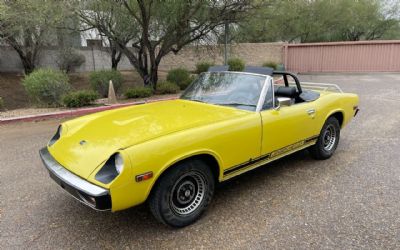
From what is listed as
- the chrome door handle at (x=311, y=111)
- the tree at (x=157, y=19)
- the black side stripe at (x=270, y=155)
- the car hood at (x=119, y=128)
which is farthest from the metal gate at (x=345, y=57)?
the car hood at (x=119, y=128)

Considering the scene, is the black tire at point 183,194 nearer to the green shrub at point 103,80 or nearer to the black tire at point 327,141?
the black tire at point 327,141

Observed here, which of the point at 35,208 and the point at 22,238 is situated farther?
the point at 35,208

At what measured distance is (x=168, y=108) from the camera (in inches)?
159

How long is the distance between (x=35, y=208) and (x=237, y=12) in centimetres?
896

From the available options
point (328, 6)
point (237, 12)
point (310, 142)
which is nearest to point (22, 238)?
point (310, 142)

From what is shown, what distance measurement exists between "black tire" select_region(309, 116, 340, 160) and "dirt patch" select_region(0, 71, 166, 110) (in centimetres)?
762

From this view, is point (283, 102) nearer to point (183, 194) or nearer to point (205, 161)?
point (205, 161)

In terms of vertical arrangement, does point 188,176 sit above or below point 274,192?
above

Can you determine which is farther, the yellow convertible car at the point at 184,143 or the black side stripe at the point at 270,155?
the black side stripe at the point at 270,155

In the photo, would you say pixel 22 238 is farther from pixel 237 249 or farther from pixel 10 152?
pixel 10 152

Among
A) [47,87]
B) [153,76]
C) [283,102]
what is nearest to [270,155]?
[283,102]

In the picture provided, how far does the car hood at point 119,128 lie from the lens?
9.38ft

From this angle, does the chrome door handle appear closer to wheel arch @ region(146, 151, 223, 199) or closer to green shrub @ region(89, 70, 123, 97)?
wheel arch @ region(146, 151, 223, 199)

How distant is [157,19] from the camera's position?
10.9 m
